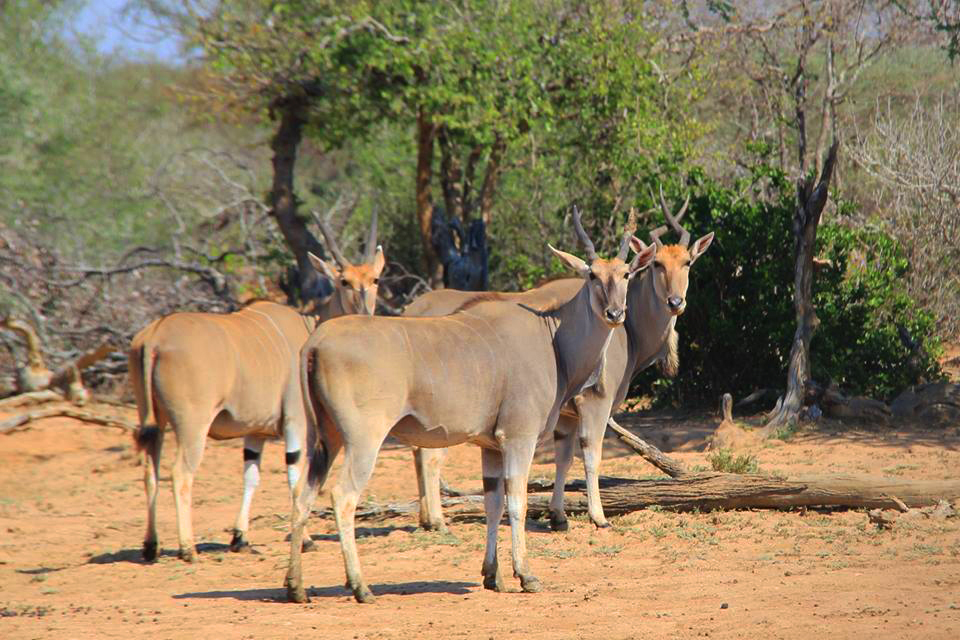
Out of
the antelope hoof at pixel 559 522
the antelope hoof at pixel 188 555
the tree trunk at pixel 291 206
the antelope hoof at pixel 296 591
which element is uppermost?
the tree trunk at pixel 291 206

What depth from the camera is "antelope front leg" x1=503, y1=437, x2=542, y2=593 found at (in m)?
5.93

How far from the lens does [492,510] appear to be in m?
6.17


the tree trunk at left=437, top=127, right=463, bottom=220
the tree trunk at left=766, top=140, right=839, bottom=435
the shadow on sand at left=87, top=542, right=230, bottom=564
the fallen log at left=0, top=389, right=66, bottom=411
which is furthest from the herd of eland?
the tree trunk at left=437, top=127, right=463, bottom=220

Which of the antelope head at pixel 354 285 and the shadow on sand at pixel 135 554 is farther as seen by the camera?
the antelope head at pixel 354 285

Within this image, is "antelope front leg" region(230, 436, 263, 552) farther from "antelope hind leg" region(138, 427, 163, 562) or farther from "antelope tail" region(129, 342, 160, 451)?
"antelope tail" region(129, 342, 160, 451)

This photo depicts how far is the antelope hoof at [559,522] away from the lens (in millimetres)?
7746

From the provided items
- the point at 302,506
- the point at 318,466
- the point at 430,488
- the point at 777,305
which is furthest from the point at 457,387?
the point at 777,305

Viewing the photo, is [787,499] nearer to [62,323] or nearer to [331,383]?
[331,383]

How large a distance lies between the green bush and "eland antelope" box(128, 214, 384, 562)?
435 centimetres

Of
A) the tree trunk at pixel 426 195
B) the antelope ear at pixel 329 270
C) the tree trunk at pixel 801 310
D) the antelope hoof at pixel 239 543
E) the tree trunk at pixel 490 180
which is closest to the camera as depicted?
the antelope hoof at pixel 239 543

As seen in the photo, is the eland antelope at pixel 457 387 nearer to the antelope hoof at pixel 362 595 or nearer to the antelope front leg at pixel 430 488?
the antelope hoof at pixel 362 595

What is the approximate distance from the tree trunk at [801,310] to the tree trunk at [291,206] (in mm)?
5240

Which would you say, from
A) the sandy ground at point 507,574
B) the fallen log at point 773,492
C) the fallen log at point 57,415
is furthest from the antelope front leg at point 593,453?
the fallen log at point 57,415

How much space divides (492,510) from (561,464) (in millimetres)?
1900
